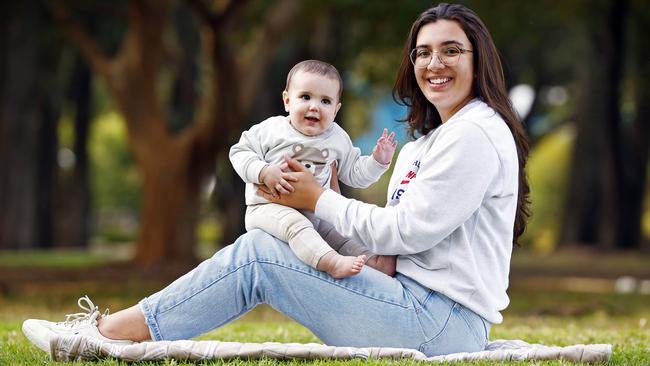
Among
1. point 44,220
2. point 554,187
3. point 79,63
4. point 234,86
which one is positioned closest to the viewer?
point 234,86

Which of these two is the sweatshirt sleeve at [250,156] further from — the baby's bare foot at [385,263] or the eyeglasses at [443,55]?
the eyeglasses at [443,55]

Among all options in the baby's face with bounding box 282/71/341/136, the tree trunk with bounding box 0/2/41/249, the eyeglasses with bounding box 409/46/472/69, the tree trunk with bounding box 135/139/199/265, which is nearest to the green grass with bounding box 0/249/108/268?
the tree trunk with bounding box 0/2/41/249

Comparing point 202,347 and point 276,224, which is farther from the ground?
point 276,224

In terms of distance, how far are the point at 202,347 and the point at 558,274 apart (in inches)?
624

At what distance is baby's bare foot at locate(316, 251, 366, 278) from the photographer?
4.09 meters

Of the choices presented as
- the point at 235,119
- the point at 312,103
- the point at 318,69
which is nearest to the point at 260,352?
the point at 312,103

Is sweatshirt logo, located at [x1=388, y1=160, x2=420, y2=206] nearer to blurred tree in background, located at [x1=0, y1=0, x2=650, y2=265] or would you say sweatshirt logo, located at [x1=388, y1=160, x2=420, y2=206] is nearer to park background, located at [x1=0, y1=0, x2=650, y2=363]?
park background, located at [x1=0, y1=0, x2=650, y2=363]

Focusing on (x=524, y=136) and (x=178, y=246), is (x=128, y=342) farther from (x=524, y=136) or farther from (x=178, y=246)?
(x=178, y=246)

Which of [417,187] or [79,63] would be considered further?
[79,63]

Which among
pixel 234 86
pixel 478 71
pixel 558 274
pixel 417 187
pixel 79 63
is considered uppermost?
pixel 79 63

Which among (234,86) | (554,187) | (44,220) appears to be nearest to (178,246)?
(234,86)

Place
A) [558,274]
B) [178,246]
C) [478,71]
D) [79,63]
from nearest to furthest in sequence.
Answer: [478,71] → [178,246] → [558,274] → [79,63]

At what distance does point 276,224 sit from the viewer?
13.9 ft

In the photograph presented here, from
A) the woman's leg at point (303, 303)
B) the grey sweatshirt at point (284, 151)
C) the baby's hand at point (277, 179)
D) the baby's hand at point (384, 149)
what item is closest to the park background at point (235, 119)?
the baby's hand at point (384, 149)
